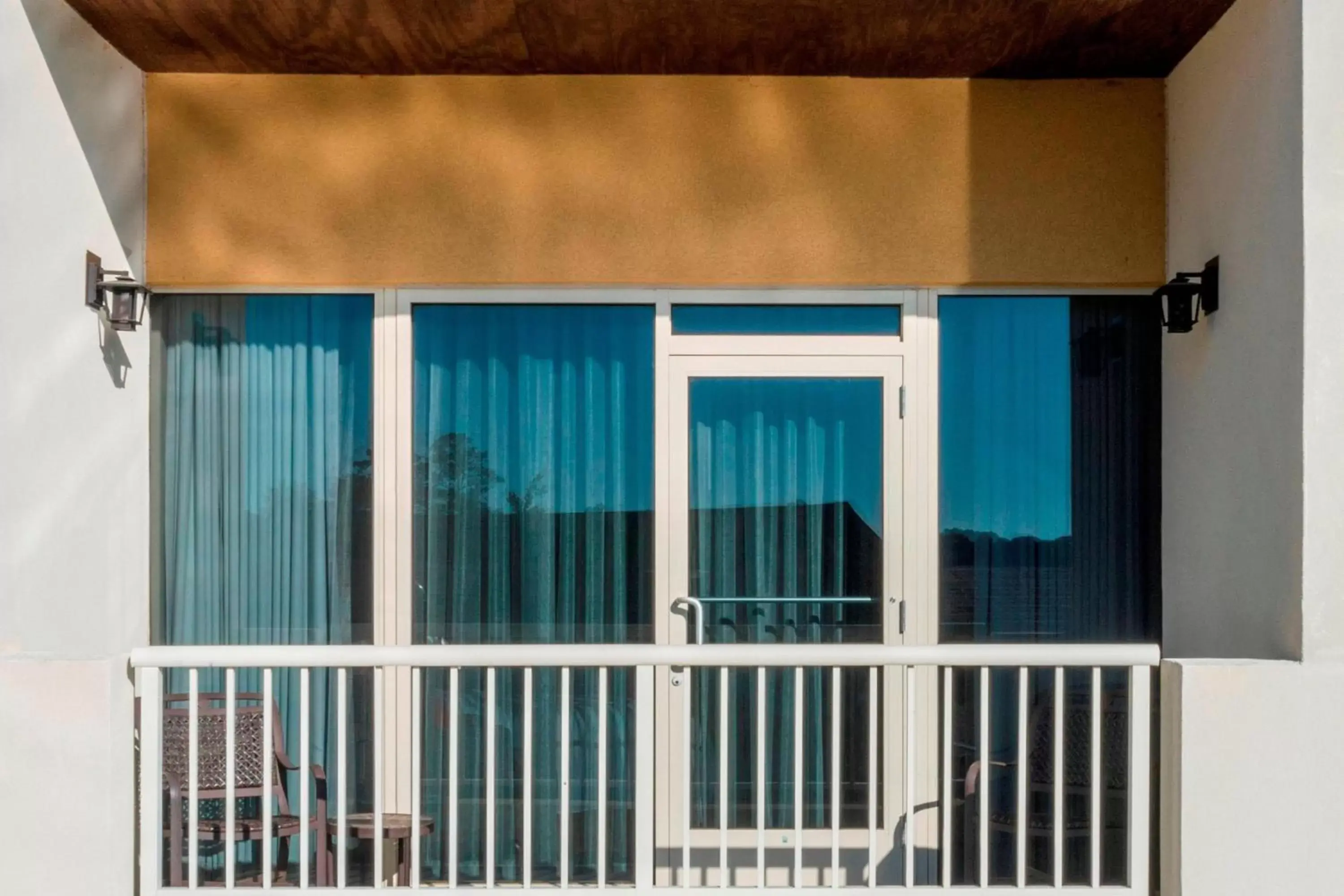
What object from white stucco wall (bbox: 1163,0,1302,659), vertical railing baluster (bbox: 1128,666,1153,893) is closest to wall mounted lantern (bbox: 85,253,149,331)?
vertical railing baluster (bbox: 1128,666,1153,893)

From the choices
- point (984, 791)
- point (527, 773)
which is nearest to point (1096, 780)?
point (984, 791)

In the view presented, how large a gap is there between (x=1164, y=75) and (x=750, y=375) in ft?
5.59

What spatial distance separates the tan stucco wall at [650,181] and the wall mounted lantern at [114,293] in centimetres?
21

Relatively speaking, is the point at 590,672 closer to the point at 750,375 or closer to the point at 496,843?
the point at 496,843

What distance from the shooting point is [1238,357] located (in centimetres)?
352

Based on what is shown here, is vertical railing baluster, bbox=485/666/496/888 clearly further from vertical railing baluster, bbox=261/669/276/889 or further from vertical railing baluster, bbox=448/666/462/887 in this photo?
vertical railing baluster, bbox=261/669/276/889

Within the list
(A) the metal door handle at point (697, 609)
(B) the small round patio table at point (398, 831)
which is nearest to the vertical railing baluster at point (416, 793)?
(B) the small round patio table at point (398, 831)

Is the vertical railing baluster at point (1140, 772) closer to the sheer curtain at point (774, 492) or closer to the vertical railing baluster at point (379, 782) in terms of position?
the sheer curtain at point (774, 492)

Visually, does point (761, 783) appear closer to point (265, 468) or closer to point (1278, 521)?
point (1278, 521)

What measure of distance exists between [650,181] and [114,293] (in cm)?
174

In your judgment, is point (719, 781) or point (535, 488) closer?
point (719, 781)

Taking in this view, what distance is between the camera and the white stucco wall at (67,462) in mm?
3062

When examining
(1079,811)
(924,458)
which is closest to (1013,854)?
(1079,811)

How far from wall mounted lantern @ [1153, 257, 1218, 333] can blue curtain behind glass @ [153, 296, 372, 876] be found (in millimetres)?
2603
